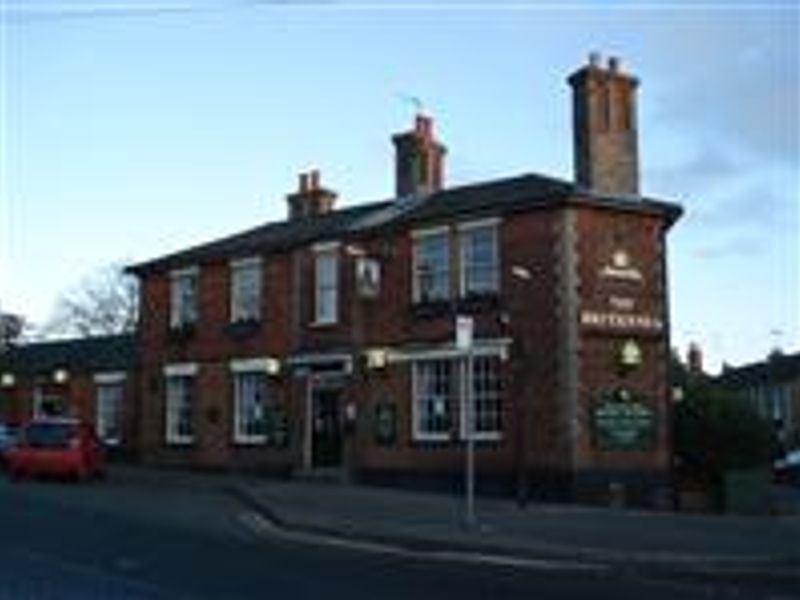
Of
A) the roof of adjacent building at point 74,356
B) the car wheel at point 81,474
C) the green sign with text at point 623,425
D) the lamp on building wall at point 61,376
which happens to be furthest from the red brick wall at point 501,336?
the lamp on building wall at point 61,376

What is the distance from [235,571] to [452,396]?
55.4ft

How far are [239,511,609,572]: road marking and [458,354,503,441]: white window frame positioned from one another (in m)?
9.15

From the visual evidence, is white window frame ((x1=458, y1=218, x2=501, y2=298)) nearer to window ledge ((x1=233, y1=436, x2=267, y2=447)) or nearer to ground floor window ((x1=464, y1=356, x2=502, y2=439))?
ground floor window ((x1=464, y1=356, x2=502, y2=439))

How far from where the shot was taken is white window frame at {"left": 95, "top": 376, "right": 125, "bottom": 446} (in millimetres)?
46469

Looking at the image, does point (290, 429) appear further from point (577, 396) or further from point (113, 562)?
point (113, 562)

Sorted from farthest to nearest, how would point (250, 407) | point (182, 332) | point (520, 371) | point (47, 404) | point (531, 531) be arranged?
point (47, 404) < point (182, 332) < point (250, 407) < point (520, 371) < point (531, 531)

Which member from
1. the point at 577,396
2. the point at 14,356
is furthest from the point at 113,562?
the point at 14,356

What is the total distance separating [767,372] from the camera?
280 feet

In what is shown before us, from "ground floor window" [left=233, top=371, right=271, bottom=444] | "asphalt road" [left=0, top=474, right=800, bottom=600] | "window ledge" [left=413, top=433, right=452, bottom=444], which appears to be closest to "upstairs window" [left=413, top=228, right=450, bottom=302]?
"window ledge" [left=413, top=433, right=452, bottom=444]

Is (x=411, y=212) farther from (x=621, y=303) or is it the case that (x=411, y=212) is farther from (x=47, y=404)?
(x=47, y=404)

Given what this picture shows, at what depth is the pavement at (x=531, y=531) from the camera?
67.3 ft

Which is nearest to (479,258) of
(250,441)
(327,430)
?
(327,430)

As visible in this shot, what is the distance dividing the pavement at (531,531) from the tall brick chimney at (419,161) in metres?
9.87

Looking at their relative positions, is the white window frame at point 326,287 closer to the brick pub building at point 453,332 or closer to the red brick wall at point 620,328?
the brick pub building at point 453,332
